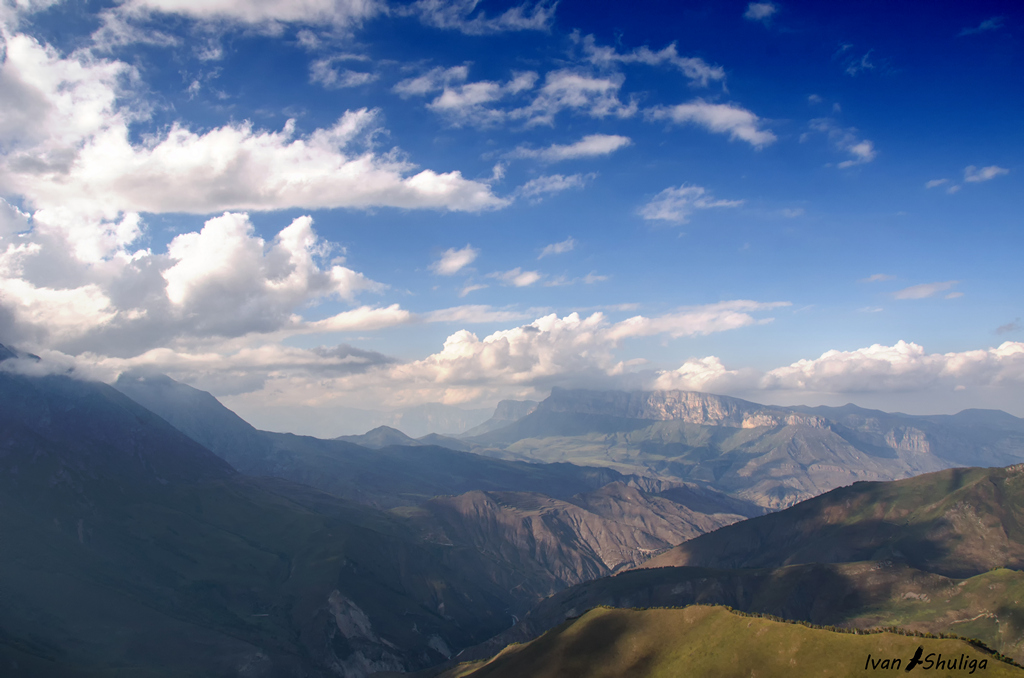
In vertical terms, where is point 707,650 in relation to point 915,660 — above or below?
below

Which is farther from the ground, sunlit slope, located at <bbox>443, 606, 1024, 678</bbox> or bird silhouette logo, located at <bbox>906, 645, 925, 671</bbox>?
bird silhouette logo, located at <bbox>906, 645, 925, 671</bbox>

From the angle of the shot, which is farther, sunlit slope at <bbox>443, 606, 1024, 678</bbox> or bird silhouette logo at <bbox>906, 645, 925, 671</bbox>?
sunlit slope at <bbox>443, 606, 1024, 678</bbox>

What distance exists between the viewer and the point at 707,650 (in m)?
126

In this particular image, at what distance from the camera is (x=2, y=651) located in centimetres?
19962

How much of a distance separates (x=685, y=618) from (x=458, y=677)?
3684 inches

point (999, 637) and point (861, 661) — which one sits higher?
point (861, 661)

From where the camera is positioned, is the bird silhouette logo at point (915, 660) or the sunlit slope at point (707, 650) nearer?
the bird silhouette logo at point (915, 660)

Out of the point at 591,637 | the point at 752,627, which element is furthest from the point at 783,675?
the point at 591,637

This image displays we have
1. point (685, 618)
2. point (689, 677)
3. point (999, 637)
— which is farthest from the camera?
point (999, 637)

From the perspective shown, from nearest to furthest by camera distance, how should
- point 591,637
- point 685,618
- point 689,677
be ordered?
1. point 689,677
2. point 685,618
3. point 591,637

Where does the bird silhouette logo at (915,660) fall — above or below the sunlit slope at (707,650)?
above

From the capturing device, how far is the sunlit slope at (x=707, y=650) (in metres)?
100

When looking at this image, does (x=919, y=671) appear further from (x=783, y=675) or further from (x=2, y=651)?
(x=2, y=651)

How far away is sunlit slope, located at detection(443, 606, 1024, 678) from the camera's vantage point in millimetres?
100000
